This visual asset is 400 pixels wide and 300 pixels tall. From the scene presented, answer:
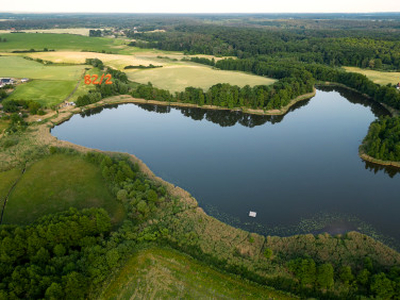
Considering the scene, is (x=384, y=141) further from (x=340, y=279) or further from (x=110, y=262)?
(x=110, y=262)

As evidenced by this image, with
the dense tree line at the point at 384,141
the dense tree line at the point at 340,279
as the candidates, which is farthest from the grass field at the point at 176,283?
the dense tree line at the point at 384,141

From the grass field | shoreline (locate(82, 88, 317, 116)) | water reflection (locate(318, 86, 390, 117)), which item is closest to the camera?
the grass field

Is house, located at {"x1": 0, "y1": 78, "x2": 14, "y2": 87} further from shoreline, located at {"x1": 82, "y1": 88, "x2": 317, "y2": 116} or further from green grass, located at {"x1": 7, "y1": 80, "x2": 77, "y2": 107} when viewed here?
shoreline, located at {"x1": 82, "y1": 88, "x2": 317, "y2": 116}

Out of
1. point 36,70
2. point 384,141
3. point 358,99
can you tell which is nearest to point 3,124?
point 36,70

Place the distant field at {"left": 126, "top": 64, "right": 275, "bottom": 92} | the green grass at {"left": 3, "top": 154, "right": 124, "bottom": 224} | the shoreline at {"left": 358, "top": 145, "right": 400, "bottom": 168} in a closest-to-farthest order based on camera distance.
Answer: the green grass at {"left": 3, "top": 154, "right": 124, "bottom": 224}, the shoreline at {"left": 358, "top": 145, "right": 400, "bottom": 168}, the distant field at {"left": 126, "top": 64, "right": 275, "bottom": 92}

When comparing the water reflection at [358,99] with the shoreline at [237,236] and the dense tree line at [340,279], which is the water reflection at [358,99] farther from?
the dense tree line at [340,279]

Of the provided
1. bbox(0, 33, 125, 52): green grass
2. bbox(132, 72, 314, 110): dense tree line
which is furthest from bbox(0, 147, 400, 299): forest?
bbox(0, 33, 125, 52): green grass

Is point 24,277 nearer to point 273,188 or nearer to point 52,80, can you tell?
point 273,188

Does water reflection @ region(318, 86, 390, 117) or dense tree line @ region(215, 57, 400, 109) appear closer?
water reflection @ region(318, 86, 390, 117)
